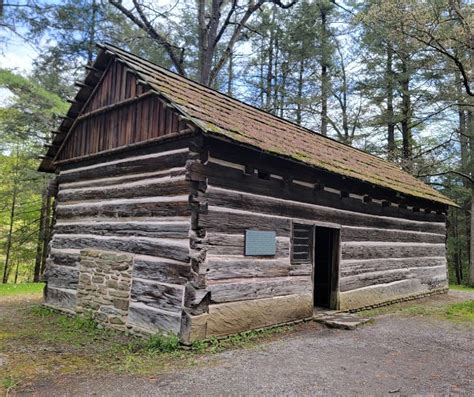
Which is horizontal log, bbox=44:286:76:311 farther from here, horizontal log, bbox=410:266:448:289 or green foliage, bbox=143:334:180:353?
horizontal log, bbox=410:266:448:289

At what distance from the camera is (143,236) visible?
732 cm

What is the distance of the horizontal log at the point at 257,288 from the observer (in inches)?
263

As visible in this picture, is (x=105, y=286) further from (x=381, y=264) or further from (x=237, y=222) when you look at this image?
(x=381, y=264)

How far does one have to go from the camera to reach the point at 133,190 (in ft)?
25.3

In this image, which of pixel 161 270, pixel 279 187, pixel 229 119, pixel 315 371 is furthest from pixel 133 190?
pixel 315 371

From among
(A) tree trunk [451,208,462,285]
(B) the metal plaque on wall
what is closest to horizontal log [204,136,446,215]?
(B) the metal plaque on wall

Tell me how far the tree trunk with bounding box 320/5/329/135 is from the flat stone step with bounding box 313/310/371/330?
15863mm

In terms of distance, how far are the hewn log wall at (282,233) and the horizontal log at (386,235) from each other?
0.03 meters

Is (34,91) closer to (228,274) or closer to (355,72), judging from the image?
(228,274)

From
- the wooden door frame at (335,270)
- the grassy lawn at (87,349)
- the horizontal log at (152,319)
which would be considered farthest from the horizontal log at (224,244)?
the wooden door frame at (335,270)

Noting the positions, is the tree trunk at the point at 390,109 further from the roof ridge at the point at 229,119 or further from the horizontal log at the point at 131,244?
the horizontal log at the point at 131,244

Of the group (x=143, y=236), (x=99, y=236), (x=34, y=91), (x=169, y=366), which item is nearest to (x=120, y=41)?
(x=34, y=91)

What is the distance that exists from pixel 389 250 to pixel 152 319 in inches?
297

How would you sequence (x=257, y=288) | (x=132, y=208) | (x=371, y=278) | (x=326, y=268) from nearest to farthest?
(x=257, y=288)
(x=132, y=208)
(x=371, y=278)
(x=326, y=268)
